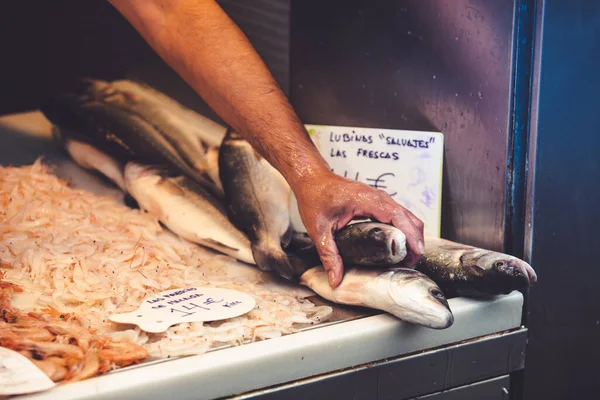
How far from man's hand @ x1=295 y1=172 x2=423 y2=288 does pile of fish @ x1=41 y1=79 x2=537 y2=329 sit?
28mm

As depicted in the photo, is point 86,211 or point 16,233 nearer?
point 16,233

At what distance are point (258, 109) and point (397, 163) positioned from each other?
18.8 inches

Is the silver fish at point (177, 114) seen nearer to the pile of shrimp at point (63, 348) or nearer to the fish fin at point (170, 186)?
the fish fin at point (170, 186)

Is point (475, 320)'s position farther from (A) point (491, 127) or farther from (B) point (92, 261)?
(B) point (92, 261)

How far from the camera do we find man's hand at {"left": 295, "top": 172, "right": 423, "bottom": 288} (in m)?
1.63

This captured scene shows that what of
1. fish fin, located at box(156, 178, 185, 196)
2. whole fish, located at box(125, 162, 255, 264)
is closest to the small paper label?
whole fish, located at box(125, 162, 255, 264)

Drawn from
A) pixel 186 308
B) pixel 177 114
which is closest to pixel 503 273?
pixel 186 308

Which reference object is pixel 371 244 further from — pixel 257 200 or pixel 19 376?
pixel 19 376

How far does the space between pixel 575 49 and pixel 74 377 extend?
152 centimetres

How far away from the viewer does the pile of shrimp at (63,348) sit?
123 centimetres

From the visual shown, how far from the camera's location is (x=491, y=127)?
73.9 inches

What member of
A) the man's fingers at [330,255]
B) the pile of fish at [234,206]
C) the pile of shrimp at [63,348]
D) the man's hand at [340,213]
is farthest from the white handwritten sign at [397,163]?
the pile of shrimp at [63,348]

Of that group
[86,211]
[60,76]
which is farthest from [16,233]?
[60,76]

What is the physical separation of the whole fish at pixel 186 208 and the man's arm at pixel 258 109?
0.89 feet
